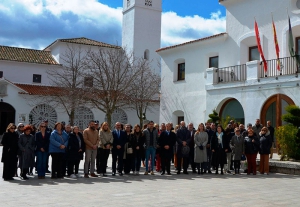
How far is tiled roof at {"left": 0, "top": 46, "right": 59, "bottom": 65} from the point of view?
3981cm

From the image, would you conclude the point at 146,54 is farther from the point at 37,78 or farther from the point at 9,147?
the point at 9,147

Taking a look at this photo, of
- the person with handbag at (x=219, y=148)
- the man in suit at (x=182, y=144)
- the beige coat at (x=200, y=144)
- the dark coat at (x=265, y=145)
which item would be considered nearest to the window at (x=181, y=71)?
the person with handbag at (x=219, y=148)

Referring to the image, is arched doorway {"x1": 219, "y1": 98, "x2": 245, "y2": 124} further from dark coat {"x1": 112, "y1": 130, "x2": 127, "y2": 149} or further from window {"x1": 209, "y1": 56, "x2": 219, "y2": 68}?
dark coat {"x1": 112, "y1": 130, "x2": 127, "y2": 149}

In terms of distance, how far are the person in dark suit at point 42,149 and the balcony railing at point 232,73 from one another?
39.8 ft

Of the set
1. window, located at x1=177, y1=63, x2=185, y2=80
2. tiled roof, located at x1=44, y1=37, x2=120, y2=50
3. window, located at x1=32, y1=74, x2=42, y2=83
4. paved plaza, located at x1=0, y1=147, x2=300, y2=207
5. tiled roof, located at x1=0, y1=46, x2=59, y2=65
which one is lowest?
paved plaza, located at x1=0, y1=147, x2=300, y2=207

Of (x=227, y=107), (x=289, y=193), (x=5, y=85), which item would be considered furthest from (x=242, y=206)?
(x=5, y=85)

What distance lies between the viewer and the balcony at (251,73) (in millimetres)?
19070

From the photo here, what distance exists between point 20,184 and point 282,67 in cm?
1404

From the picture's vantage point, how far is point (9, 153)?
473 inches

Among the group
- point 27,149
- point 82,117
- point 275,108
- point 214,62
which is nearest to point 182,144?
point 27,149

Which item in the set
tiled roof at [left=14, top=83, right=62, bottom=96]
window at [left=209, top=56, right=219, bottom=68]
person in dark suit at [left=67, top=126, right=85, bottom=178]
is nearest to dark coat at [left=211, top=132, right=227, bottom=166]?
person in dark suit at [left=67, top=126, right=85, bottom=178]

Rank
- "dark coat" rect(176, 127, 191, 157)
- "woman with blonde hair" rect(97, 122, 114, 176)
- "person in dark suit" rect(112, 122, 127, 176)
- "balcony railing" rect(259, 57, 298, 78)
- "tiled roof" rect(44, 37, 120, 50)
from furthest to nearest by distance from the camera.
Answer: "tiled roof" rect(44, 37, 120, 50) < "balcony railing" rect(259, 57, 298, 78) < "dark coat" rect(176, 127, 191, 157) < "person in dark suit" rect(112, 122, 127, 176) < "woman with blonde hair" rect(97, 122, 114, 176)

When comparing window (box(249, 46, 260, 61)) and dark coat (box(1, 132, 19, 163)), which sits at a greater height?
window (box(249, 46, 260, 61))

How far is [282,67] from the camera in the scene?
1936 centimetres
